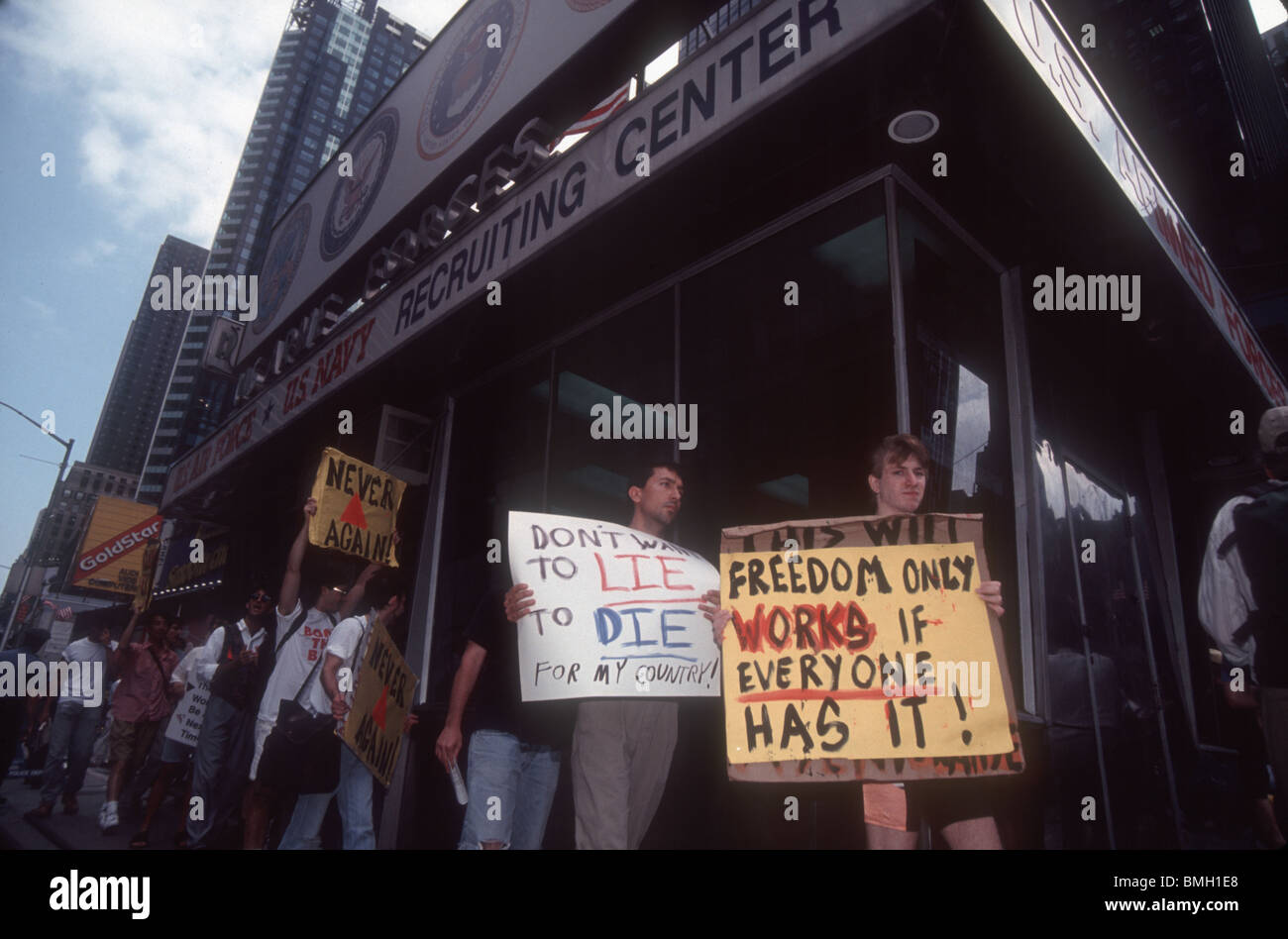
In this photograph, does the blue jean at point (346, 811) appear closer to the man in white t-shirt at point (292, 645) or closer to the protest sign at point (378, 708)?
the protest sign at point (378, 708)

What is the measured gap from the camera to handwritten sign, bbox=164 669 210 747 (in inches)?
273

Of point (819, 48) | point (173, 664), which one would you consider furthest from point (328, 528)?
point (173, 664)

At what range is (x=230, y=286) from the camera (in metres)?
5.93

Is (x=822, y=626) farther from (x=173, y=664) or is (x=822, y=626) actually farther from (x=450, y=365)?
(x=173, y=664)

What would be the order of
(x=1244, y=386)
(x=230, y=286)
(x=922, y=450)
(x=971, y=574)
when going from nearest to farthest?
(x=971, y=574), (x=922, y=450), (x=230, y=286), (x=1244, y=386)

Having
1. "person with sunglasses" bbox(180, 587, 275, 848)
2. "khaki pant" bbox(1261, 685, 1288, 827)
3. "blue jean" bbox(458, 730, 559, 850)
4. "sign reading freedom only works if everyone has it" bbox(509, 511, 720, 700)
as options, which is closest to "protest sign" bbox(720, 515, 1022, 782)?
"sign reading freedom only works if everyone has it" bbox(509, 511, 720, 700)

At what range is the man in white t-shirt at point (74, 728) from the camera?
25.4 feet

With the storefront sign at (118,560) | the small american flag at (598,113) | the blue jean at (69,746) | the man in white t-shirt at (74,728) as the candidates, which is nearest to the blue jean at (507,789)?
the small american flag at (598,113)

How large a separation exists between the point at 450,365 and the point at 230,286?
1.89 m

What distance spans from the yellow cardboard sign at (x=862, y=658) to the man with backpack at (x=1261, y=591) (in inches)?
57.3

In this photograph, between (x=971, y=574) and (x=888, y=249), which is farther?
(x=888, y=249)
